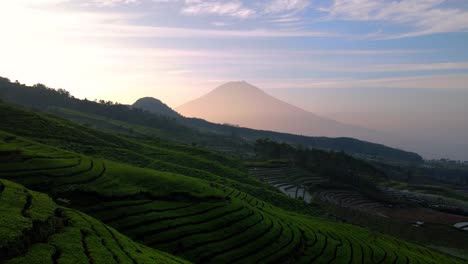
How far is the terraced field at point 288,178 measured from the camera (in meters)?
90.5

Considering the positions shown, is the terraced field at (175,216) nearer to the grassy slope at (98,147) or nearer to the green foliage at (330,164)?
the grassy slope at (98,147)

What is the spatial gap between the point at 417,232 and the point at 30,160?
64.7 m

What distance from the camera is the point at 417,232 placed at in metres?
69.2

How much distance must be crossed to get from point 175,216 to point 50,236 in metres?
14.9

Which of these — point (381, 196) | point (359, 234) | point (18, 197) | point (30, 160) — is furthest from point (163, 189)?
point (381, 196)

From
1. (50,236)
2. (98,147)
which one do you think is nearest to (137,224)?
(50,236)

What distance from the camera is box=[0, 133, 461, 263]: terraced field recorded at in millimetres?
29000

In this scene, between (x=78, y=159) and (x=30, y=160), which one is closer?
(x=30, y=160)

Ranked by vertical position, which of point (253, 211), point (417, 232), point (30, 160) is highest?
point (30, 160)

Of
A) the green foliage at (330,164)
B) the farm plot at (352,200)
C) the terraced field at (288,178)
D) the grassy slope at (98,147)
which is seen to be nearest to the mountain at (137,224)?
the grassy slope at (98,147)

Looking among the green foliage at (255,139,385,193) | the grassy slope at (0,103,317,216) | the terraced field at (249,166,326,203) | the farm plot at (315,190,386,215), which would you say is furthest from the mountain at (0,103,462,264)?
the green foliage at (255,139,385,193)

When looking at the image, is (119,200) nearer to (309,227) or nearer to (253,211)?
(253,211)

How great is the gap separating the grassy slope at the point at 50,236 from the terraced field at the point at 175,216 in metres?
0.40

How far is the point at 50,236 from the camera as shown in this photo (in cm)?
1777
